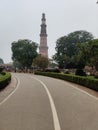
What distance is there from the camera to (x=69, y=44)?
11212 centimetres

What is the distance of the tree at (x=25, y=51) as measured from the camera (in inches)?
4493

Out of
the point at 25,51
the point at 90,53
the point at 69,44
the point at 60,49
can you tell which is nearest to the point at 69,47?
the point at 69,44

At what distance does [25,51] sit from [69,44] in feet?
51.9

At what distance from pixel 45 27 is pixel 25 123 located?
490 feet

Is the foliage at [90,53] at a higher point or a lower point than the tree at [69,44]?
lower

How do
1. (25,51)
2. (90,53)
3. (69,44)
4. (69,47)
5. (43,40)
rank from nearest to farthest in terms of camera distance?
1. (90,53)
2. (69,47)
3. (69,44)
4. (25,51)
5. (43,40)

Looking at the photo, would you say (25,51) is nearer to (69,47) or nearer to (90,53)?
(69,47)

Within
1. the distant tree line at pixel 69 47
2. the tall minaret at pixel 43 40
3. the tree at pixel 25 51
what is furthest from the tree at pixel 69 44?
the tall minaret at pixel 43 40

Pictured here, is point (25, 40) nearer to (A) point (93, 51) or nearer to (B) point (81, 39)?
(B) point (81, 39)

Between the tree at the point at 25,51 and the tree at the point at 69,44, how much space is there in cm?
845

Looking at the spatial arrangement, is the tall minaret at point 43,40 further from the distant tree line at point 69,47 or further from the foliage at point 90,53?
the foliage at point 90,53

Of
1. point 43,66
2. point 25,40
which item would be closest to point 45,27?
point 25,40

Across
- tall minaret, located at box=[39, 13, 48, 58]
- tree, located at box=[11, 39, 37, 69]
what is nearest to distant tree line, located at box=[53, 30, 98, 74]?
tree, located at box=[11, 39, 37, 69]

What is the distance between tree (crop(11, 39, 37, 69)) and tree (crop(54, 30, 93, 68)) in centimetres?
845
